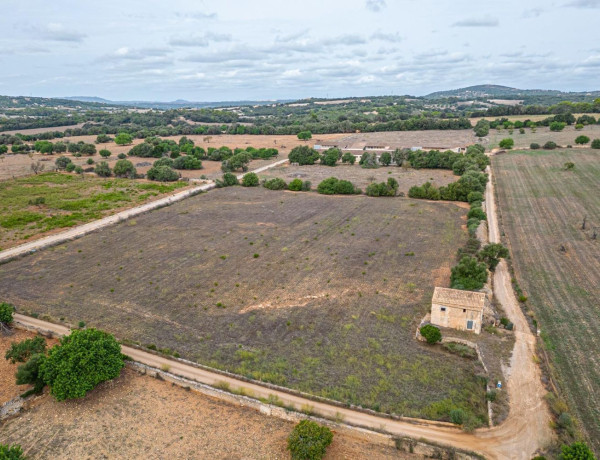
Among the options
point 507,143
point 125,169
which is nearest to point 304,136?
point 507,143

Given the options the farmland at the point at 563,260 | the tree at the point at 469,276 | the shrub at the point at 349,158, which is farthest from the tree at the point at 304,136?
the tree at the point at 469,276

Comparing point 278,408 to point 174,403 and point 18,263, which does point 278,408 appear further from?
point 18,263

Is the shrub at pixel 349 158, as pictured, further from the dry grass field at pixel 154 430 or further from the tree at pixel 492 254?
the dry grass field at pixel 154 430

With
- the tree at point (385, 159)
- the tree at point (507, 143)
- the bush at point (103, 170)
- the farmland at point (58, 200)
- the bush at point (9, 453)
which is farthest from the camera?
the tree at point (507, 143)

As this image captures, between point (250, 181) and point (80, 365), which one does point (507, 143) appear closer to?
point (250, 181)

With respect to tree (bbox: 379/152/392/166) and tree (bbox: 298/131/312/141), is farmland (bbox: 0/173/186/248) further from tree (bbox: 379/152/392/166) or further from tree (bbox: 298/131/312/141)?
tree (bbox: 298/131/312/141)

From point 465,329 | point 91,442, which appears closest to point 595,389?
point 465,329
